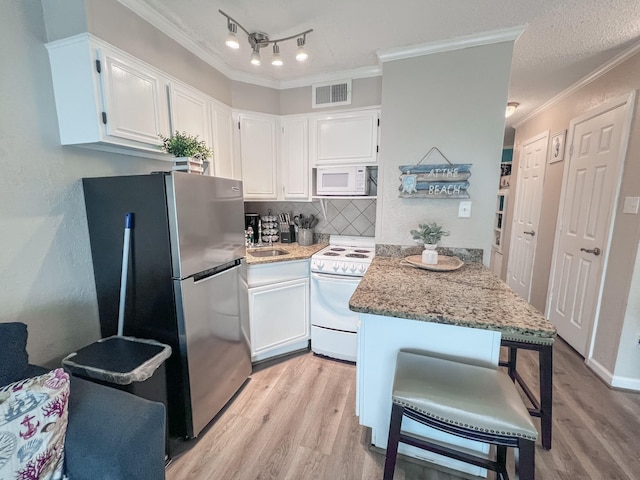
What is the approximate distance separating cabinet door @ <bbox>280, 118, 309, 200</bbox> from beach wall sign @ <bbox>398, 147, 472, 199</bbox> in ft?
3.18

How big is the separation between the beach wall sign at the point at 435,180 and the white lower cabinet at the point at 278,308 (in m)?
1.05

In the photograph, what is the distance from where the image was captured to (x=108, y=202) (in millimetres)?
1459

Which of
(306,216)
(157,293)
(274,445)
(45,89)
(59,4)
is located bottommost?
(274,445)

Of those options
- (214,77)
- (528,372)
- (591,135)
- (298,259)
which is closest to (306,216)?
(298,259)

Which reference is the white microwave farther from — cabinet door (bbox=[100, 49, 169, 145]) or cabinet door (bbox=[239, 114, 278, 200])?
cabinet door (bbox=[100, 49, 169, 145])

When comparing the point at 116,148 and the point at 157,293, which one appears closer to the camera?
the point at 157,293

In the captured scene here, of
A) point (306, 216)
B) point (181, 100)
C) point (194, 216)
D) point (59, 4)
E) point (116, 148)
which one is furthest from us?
point (306, 216)

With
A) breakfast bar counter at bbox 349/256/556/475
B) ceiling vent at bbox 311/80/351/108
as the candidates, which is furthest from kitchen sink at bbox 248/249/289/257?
ceiling vent at bbox 311/80/351/108

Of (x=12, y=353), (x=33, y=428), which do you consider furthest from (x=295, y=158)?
(x=33, y=428)

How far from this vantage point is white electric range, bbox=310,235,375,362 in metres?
2.20

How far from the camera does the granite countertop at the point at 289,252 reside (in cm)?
213

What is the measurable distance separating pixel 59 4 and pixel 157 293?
4.99 feet

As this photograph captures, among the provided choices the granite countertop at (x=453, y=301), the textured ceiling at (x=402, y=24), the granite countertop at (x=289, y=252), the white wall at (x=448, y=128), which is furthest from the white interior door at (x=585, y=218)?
the granite countertop at (x=289, y=252)

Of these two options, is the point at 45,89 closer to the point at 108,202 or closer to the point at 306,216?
the point at 108,202
